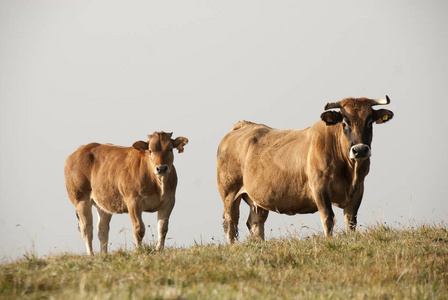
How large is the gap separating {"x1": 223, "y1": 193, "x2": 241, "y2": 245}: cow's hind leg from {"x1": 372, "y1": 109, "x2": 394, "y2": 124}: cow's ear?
387 centimetres

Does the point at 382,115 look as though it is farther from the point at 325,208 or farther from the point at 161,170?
the point at 161,170

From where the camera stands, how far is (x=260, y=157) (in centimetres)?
1337

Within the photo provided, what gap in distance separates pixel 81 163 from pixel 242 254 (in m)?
7.20

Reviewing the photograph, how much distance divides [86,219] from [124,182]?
202 centimetres

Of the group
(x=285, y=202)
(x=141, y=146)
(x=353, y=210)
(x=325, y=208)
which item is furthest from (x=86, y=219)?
(x=353, y=210)

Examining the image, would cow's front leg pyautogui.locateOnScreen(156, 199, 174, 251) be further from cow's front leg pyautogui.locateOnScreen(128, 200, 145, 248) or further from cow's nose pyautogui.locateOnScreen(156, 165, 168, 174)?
cow's nose pyautogui.locateOnScreen(156, 165, 168, 174)

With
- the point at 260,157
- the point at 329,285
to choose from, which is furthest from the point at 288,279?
the point at 260,157

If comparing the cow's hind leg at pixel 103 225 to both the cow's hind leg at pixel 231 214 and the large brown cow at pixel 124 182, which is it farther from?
the cow's hind leg at pixel 231 214

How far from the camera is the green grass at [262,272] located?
643 cm

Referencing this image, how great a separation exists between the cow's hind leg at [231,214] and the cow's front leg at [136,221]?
6.89 ft

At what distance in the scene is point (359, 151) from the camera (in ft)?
35.9

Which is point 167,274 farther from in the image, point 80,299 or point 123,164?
point 123,164

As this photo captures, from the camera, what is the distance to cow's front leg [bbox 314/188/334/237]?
1145cm

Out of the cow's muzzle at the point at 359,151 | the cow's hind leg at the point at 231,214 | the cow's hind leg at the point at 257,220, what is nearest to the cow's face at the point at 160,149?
the cow's hind leg at the point at 231,214
